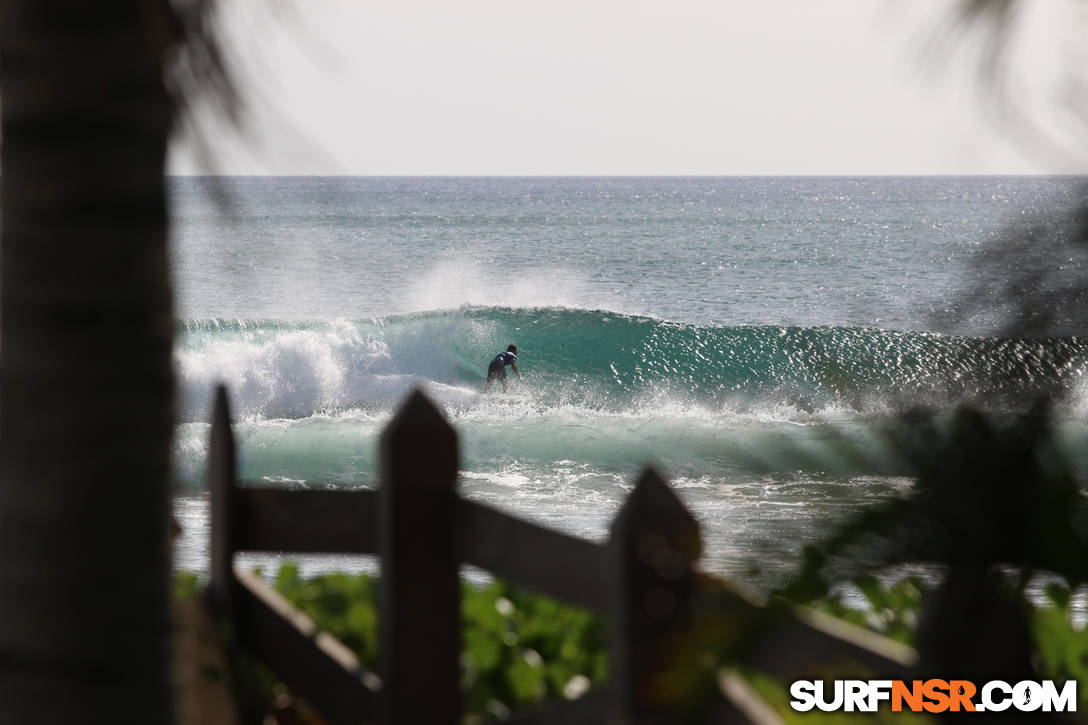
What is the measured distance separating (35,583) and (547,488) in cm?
1347

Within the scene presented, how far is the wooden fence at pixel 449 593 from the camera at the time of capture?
4.39 ft

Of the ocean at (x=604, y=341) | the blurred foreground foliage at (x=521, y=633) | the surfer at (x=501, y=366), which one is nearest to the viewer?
the ocean at (x=604, y=341)

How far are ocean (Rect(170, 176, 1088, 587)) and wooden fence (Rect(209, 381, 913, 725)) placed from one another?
0.11 m

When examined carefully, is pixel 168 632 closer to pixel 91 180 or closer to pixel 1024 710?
pixel 91 180

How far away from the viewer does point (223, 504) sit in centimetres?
323

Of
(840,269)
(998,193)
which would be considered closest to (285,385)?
(840,269)

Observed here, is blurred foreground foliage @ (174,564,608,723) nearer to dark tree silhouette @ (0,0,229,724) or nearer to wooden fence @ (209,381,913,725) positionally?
wooden fence @ (209,381,913,725)

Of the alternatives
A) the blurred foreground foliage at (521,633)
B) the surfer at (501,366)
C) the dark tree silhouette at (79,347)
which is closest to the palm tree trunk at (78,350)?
the dark tree silhouette at (79,347)

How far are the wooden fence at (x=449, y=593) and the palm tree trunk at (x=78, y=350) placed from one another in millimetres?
733

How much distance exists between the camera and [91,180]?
64.6 inches

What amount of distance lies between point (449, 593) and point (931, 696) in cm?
156

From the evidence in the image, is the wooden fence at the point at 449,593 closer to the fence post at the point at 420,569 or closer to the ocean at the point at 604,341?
the fence post at the point at 420,569

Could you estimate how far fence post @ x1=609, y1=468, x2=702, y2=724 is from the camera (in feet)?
5.42

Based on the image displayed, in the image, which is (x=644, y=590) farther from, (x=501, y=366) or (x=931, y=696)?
(x=501, y=366)
